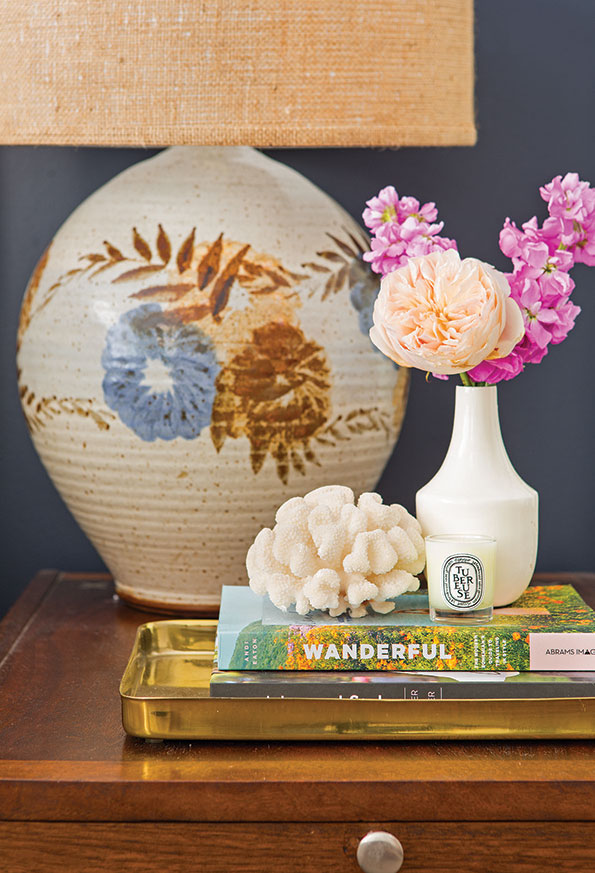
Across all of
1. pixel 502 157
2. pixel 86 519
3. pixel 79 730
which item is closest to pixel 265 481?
pixel 86 519

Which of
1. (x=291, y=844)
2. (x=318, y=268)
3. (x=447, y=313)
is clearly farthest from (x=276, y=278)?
(x=291, y=844)

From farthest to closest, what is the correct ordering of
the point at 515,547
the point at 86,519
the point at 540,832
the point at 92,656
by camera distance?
1. the point at 86,519
2. the point at 92,656
3. the point at 515,547
4. the point at 540,832

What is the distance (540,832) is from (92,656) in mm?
400

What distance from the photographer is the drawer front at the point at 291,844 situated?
637 mm

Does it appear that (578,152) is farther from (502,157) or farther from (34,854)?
(34,854)

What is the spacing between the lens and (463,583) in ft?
2.28

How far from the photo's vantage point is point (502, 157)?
1206 mm

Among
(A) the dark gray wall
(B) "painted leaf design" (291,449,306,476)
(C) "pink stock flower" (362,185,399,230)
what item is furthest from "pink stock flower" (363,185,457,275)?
(A) the dark gray wall

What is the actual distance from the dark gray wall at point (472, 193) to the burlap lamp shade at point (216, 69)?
360 millimetres

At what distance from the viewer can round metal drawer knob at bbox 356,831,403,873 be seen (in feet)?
2.07

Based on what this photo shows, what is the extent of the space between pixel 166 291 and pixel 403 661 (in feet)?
1.28

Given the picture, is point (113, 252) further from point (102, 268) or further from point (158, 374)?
point (158, 374)

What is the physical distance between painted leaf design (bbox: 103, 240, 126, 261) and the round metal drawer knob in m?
0.52

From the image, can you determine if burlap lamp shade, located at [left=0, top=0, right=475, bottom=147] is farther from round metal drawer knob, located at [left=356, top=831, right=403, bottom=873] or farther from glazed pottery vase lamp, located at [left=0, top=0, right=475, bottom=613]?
round metal drawer knob, located at [left=356, top=831, right=403, bottom=873]
